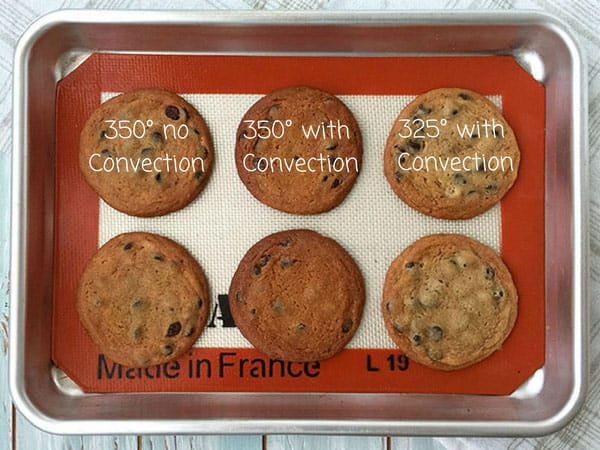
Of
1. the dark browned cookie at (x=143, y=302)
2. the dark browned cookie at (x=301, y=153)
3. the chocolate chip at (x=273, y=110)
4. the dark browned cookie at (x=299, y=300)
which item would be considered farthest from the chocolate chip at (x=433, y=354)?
the chocolate chip at (x=273, y=110)

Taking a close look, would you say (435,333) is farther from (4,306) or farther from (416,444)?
(4,306)

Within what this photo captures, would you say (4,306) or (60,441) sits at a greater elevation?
(4,306)

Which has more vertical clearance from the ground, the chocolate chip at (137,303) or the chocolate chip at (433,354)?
the chocolate chip at (137,303)

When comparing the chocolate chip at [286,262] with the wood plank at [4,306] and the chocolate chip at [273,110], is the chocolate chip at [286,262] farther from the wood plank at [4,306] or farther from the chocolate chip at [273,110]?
the wood plank at [4,306]

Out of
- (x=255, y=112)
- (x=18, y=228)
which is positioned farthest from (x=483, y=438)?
(x=18, y=228)

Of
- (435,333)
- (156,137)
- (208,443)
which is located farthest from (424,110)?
(208,443)
